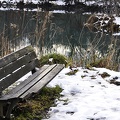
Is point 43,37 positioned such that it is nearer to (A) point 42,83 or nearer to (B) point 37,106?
(A) point 42,83

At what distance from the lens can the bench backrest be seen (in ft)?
12.3

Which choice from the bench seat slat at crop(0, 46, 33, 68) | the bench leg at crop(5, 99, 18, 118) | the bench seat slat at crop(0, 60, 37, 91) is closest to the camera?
the bench leg at crop(5, 99, 18, 118)

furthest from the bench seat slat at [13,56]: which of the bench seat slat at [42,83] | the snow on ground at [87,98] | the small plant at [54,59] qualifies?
the small plant at [54,59]

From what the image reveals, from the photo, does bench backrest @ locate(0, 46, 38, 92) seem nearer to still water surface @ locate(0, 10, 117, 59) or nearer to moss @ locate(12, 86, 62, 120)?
moss @ locate(12, 86, 62, 120)

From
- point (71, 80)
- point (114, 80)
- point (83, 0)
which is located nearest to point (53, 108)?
point (71, 80)

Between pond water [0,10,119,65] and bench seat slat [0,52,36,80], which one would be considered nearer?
bench seat slat [0,52,36,80]

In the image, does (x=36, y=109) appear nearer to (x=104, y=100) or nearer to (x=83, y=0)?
(x=104, y=100)

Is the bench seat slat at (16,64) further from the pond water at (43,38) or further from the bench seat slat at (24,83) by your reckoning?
the pond water at (43,38)

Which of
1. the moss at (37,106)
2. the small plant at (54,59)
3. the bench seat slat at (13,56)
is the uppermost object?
the bench seat slat at (13,56)

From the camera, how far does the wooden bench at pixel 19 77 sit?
343 centimetres

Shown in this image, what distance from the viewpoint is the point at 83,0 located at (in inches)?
1711

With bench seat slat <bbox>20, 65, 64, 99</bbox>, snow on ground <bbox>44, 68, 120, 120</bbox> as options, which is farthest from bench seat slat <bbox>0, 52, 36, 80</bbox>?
snow on ground <bbox>44, 68, 120, 120</bbox>

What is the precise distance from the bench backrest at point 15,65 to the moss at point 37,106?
353mm

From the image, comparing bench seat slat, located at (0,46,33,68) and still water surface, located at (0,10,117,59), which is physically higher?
bench seat slat, located at (0,46,33,68)
